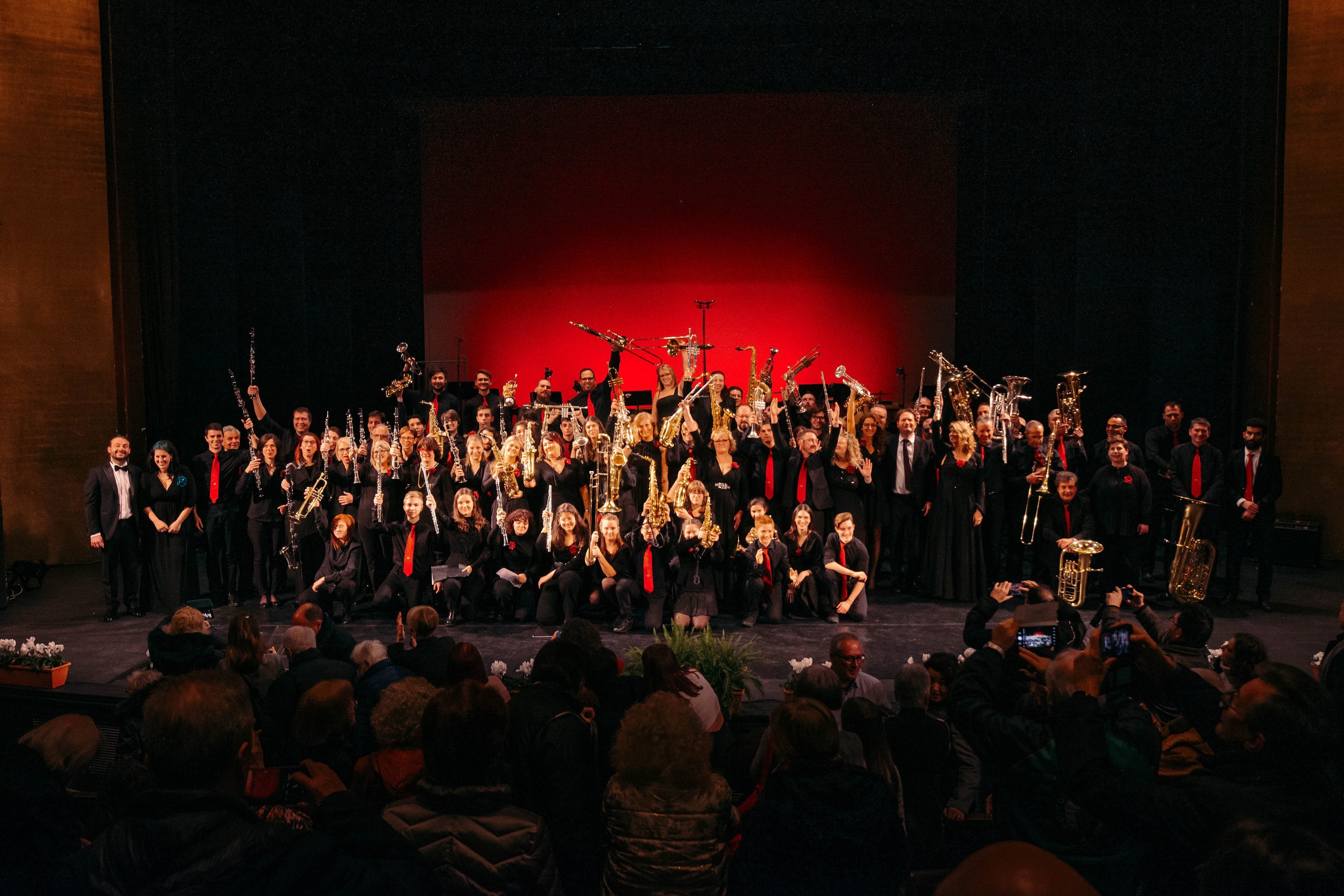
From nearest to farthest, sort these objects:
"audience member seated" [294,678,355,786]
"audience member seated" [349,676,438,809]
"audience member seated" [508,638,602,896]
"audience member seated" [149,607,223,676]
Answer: "audience member seated" [349,676,438,809], "audience member seated" [508,638,602,896], "audience member seated" [294,678,355,786], "audience member seated" [149,607,223,676]

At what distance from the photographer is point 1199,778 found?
8.23ft

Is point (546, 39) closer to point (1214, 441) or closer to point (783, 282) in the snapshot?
point (783, 282)

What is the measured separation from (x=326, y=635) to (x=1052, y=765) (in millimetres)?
3327

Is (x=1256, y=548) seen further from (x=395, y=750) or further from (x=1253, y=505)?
(x=395, y=750)

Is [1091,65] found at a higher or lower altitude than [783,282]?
higher

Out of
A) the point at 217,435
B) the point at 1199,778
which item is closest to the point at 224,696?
the point at 1199,778

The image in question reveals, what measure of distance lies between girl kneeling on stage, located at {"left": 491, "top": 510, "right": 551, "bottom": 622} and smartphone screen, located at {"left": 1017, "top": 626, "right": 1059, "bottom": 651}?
384cm

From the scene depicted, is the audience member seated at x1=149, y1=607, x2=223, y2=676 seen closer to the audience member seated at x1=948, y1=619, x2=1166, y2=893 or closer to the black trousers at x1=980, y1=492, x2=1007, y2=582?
the audience member seated at x1=948, y1=619, x2=1166, y2=893

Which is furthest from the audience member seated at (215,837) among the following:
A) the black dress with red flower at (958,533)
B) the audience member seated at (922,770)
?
the black dress with red flower at (958,533)

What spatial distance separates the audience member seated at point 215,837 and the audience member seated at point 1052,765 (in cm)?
157

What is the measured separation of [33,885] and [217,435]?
6.03 metres

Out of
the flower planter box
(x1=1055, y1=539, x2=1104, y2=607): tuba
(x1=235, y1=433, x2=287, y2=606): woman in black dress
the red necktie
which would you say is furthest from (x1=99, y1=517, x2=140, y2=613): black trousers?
(x1=1055, y1=539, x2=1104, y2=607): tuba

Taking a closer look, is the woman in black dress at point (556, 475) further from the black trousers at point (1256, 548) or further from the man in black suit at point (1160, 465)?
the black trousers at point (1256, 548)

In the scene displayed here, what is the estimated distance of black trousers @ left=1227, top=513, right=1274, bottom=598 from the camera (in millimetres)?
7680
